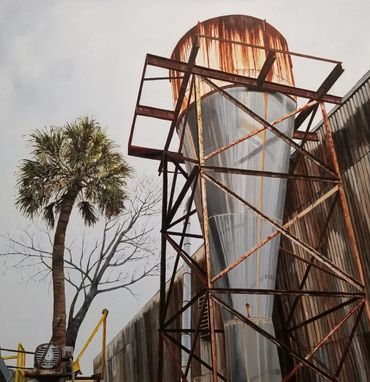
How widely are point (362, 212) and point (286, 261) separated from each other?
2461mm

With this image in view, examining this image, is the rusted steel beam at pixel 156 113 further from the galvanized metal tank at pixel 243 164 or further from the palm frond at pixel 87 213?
the palm frond at pixel 87 213

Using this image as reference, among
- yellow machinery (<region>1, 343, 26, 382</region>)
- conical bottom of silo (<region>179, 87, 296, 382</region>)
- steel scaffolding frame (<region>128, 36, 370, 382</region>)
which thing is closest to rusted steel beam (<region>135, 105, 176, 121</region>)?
steel scaffolding frame (<region>128, 36, 370, 382</region>)

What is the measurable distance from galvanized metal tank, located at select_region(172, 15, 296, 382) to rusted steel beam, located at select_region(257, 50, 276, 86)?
0.30m

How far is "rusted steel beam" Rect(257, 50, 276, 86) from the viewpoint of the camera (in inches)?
353

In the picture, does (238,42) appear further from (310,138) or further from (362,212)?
(362,212)

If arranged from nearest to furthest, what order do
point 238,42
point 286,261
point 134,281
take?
point 238,42 → point 286,261 → point 134,281

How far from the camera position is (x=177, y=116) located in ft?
34.3

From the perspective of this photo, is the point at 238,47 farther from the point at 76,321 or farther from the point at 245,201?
the point at 76,321

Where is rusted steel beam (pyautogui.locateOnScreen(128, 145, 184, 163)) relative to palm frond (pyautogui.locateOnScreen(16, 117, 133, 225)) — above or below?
below

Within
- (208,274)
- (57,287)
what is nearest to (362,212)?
(208,274)

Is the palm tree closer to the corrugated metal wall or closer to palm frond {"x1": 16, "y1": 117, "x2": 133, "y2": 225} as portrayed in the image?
palm frond {"x1": 16, "y1": 117, "x2": 133, "y2": 225}

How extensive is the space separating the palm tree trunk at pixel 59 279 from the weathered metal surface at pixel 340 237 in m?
8.53

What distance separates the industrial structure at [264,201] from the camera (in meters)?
8.09

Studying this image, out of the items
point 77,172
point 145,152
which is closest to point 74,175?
point 77,172
